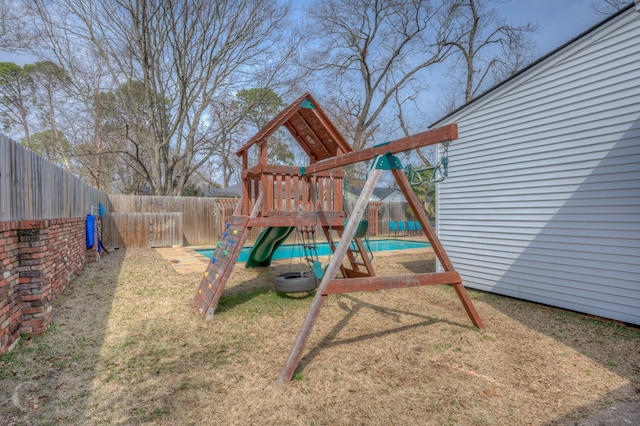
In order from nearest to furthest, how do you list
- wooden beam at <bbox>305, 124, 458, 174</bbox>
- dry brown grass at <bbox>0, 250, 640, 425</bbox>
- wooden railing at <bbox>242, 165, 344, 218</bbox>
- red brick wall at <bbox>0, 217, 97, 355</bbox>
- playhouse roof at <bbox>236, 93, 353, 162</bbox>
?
dry brown grass at <bbox>0, 250, 640, 425</bbox> → wooden beam at <bbox>305, 124, 458, 174</bbox> → red brick wall at <bbox>0, 217, 97, 355</bbox> → wooden railing at <bbox>242, 165, 344, 218</bbox> → playhouse roof at <bbox>236, 93, 353, 162</bbox>

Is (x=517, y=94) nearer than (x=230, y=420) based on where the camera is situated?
No

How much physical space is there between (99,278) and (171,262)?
2324 mm

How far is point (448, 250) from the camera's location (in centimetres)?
734

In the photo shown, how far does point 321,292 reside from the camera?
332cm

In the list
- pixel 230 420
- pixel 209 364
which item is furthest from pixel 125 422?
pixel 209 364

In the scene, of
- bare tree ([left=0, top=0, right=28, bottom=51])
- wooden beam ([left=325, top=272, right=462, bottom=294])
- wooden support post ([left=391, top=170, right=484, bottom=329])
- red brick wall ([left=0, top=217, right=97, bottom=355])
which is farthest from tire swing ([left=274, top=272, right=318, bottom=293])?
bare tree ([left=0, top=0, right=28, bottom=51])

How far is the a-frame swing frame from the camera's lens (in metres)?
3.15

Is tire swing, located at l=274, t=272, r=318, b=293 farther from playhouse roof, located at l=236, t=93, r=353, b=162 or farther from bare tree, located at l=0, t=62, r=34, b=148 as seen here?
bare tree, located at l=0, t=62, r=34, b=148

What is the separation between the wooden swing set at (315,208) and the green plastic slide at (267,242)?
0.02 m

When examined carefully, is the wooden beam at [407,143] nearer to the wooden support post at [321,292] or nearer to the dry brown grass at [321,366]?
the wooden support post at [321,292]

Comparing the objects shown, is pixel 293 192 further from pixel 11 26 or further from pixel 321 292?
pixel 11 26

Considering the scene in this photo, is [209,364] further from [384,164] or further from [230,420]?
[384,164]

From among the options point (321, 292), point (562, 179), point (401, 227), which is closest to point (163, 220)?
point (321, 292)

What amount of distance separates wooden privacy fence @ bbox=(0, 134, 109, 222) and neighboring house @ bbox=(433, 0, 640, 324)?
7227 millimetres
